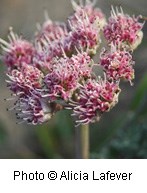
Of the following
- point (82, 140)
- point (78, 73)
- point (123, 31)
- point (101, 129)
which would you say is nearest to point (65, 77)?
point (78, 73)

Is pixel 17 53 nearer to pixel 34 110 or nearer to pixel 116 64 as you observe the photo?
pixel 34 110

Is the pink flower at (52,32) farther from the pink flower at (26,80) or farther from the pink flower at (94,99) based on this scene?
the pink flower at (94,99)

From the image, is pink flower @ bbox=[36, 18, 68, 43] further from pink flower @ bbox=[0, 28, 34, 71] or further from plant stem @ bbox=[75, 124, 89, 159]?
plant stem @ bbox=[75, 124, 89, 159]

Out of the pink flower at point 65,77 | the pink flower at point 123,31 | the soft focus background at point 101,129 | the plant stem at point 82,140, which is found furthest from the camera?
the soft focus background at point 101,129

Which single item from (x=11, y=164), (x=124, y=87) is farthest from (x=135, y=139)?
(x=11, y=164)

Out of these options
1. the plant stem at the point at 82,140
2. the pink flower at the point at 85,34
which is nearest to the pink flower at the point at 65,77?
the pink flower at the point at 85,34

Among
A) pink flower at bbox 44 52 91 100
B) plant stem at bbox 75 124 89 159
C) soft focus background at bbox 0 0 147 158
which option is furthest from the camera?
soft focus background at bbox 0 0 147 158

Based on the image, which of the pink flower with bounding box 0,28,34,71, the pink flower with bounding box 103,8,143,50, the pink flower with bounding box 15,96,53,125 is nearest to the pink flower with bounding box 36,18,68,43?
the pink flower with bounding box 0,28,34,71
